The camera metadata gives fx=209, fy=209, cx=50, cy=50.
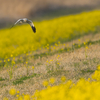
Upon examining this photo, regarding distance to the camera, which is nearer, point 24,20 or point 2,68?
point 24,20

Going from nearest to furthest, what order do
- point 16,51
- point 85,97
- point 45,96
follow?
point 85,97
point 45,96
point 16,51

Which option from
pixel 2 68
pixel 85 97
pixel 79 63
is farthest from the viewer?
pixel 2 68

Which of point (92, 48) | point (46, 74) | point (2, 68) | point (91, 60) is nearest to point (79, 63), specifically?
point (91, 60)

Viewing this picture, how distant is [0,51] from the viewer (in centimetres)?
1791

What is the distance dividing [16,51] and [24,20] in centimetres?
577

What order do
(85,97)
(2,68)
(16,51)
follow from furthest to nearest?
(16,51)
(2,68)
(85,97)

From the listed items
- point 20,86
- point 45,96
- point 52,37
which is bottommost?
point 20,86

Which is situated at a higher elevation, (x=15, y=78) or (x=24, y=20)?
(x=24, y=20)

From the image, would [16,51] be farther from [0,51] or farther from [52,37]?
[52,37]

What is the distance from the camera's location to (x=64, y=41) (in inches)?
952

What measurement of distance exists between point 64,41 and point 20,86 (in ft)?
45.9

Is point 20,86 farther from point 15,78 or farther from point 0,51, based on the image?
point 0,51

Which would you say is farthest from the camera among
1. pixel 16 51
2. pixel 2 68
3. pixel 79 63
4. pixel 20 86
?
pixel 16 51

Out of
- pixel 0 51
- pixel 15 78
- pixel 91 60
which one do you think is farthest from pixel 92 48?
pixel 0 51
